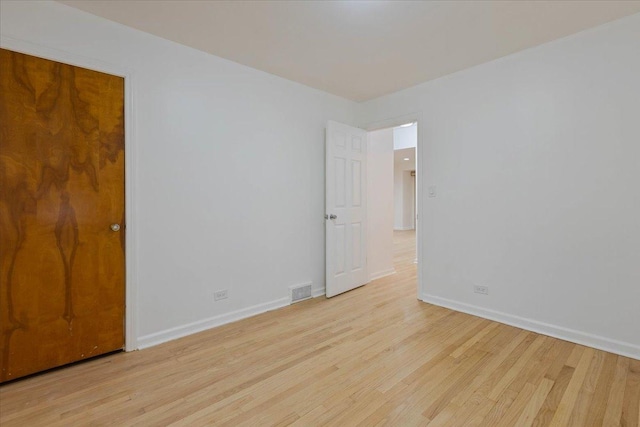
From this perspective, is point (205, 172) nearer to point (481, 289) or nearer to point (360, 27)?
point (360, 27)

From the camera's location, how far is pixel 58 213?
6.78 feet

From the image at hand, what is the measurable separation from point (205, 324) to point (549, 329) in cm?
303

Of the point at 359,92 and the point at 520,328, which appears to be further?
the point at 359,92

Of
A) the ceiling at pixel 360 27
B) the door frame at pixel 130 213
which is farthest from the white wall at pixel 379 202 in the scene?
the door frame at pixel 130 213

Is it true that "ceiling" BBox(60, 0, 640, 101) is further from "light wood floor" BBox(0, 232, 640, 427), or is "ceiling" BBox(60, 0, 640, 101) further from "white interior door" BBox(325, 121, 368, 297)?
"light wood floor" BBox(0, 232, 640, 427)

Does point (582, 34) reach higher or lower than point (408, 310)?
higher

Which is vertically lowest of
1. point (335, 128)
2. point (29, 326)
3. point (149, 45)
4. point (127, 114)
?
point (29, 326)

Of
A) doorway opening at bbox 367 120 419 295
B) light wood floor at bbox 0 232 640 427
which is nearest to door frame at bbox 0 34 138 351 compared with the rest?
light wood floor at bbox 0 232 640 427

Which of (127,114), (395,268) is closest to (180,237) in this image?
(127,114)

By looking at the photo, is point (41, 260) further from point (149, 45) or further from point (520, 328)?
point (520, 328)

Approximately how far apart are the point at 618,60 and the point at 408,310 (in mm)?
2711

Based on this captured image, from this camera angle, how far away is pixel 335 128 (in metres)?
3.59

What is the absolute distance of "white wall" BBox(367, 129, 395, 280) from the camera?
4.31 meters

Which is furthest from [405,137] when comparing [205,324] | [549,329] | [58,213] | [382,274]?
[58,213]
